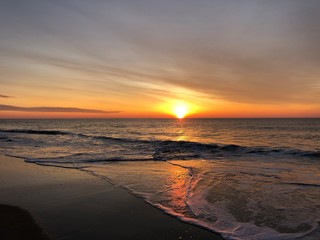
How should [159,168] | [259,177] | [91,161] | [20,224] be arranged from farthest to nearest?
[91,161]
[159,168]
[259,177]
[20,224]

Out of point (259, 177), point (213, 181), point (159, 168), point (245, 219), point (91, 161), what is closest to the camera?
point (245, 219)

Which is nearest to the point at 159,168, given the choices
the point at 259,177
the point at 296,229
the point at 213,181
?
the point at 213,181

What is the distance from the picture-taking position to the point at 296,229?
18.5 ft

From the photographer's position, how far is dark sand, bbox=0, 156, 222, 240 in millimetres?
5270

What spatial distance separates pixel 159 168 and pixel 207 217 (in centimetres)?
682

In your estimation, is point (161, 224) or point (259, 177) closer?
point (161, 224)

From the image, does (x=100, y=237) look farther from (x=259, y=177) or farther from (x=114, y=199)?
(x=259, y=177)

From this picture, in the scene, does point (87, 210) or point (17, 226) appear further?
point (87, 210)

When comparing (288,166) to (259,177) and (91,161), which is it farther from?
(91,161)

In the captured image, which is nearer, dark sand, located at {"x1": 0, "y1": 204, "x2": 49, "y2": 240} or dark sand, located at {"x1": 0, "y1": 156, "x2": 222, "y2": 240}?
dark sand, located at {"x1": 0, "y1": 204, "x2": 49, "y2": 240}

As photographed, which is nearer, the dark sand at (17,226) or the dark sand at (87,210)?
the dark sand at (17,226)

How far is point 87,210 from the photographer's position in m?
6.68

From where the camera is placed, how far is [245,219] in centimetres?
612

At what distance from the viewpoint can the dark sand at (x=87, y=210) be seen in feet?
17.3
